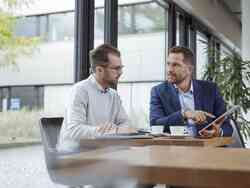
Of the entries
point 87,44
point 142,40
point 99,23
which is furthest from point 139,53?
point 87,44

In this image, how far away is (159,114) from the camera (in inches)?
104

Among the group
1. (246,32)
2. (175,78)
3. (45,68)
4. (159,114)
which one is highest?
(246,32)

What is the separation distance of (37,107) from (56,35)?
660 mm

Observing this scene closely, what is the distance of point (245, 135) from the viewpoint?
557 centimetres

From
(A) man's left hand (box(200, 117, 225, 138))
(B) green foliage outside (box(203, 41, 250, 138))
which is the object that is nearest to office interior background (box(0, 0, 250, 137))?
(B) green foliage outside (box(203, 41, 250, 138))

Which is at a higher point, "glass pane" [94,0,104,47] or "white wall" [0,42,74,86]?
"glass pane" [94,0,104,47]

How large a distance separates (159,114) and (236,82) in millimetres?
3399

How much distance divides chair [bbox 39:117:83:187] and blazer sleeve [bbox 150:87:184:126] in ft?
2.10

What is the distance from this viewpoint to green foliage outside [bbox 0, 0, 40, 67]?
108 inches

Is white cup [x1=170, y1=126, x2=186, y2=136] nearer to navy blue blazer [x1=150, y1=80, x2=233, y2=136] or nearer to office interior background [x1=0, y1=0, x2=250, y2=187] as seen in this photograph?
navy blue blazer [x1=150, y1=80, x2=233, y2=136]

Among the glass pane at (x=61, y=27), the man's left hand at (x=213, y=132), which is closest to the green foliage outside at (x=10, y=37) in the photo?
the glass pane at (x=61, y=27)

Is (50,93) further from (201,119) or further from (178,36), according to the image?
(178,36)

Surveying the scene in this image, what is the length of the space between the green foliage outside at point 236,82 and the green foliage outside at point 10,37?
358 cm

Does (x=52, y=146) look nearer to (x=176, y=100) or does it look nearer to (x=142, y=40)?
(x=176, y=100)
